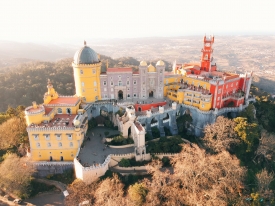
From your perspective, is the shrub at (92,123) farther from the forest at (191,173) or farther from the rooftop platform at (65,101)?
the forest at (191,173)

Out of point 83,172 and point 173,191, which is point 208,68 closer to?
point 173,191

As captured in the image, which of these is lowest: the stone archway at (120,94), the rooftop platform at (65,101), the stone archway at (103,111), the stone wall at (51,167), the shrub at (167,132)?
the stone wall at (51,167)

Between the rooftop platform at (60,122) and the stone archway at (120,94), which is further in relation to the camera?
the stone archway at (120,94)

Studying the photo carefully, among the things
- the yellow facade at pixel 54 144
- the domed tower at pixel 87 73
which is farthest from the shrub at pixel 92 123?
the yellow facade at pixel 54 144

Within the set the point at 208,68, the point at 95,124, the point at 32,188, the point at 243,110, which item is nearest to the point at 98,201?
the point at 32,188

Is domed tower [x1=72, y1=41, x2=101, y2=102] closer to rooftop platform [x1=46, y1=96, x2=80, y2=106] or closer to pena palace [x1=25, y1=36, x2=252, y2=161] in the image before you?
pena palace [x1=25, y1=36, x2=252, y2=161]

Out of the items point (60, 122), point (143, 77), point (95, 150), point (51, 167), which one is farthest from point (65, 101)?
point (143, 77)
